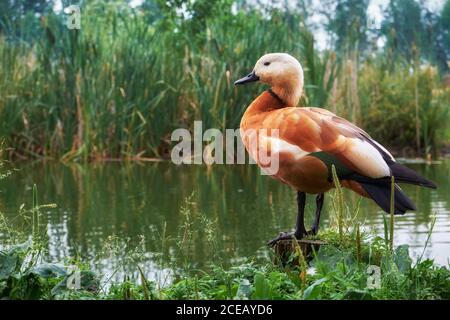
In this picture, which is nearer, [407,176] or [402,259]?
[402,259]

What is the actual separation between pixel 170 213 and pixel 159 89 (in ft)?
18.4

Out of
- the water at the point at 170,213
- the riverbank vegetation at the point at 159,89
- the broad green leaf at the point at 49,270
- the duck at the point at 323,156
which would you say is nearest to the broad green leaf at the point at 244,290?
the water at the point at 170,213

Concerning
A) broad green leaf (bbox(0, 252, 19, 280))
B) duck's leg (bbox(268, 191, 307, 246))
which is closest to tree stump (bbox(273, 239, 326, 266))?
duck's leg (bbox(268, 191, 307, 246))

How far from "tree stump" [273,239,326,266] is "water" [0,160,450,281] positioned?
0.35 metres

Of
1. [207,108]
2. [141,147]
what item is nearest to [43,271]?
[207,108]

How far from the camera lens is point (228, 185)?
1024 cm

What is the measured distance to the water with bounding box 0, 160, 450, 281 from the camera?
18.1 ft

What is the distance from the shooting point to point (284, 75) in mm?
5090

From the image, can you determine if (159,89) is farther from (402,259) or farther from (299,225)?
(402,259)

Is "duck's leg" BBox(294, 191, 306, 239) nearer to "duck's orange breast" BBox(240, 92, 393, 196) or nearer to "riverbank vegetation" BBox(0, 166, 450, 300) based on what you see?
"duck's orange breast" BBox(240, 92, 393, 196)

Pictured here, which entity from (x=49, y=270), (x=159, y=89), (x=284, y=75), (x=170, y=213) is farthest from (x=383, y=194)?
(x=159, y=89)

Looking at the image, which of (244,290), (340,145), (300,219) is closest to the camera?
(244,290)

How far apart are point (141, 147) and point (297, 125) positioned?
901cm

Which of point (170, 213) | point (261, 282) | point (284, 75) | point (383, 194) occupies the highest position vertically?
point (284, 75)
